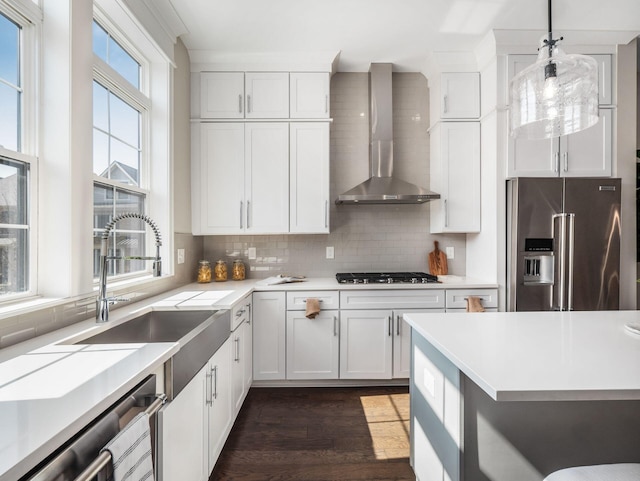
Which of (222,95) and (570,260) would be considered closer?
(570,260)

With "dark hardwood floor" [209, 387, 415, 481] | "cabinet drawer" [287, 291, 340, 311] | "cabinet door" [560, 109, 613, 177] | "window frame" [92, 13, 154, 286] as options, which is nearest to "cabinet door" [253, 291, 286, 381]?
"cabinet drawer" [287, 291, 340, 311]

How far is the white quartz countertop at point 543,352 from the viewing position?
887 millimetres

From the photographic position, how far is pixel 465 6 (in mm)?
2469

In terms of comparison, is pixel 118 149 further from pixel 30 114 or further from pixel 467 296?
pixel 467 296

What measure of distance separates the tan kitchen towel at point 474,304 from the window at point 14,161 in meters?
2.84

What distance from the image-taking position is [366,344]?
2820 millimetres

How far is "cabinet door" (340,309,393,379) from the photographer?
9.21 ft

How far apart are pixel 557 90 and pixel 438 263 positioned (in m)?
2.11

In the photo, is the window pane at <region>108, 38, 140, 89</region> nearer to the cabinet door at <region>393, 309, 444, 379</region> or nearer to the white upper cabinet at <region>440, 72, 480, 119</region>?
the white upper cabinet at <region>440, 72, 480, 119</region>

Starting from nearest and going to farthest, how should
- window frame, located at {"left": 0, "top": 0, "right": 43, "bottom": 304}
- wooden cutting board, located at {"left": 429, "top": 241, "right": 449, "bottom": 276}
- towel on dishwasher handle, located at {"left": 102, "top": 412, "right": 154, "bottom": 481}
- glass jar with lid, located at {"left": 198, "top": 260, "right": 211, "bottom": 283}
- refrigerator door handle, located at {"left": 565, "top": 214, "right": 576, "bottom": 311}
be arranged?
towel on dishwasher handle, located at {"left": 102, "top": 412, "right": 154, "bottom": 481} → window frame, located at {"left": 0, "top": 0, "right": 43, "bottom": 304} → refrigerator door handle, located at {"left": 565, "top": 214, "right": 576, "bottom": 311} → glass jar with lid, located at {"left": 198, "top": 260, "right": 211, "bottom": 283} → wooden cutting board, located at {"left": 429, "top": 241, "right": 449, "bottom": 276}

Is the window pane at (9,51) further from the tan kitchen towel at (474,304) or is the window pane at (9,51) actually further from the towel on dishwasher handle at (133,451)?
the tan kitchen towel at (474,304)

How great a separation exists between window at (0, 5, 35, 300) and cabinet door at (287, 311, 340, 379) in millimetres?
1784

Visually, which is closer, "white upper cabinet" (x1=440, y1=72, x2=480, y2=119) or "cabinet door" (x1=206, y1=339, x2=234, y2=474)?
"cabinet door" (x1=206, y1=339, x2=234, y2=474)

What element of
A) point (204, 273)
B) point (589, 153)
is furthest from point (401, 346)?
point (589, 153)
